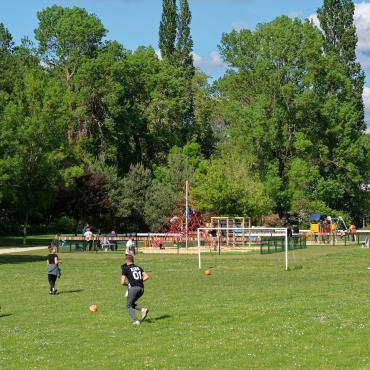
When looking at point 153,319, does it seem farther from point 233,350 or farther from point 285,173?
point 285,173

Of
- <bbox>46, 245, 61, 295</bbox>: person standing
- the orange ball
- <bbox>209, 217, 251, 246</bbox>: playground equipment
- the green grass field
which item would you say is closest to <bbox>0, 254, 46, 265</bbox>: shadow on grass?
the green grass field

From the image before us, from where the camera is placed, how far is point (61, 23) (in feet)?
265

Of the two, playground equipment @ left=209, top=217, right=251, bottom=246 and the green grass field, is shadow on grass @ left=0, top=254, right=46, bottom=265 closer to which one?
the green grass field

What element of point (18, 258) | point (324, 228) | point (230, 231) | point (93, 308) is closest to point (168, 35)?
point (324, 228)

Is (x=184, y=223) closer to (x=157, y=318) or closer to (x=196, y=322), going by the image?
(x=157, y=318)

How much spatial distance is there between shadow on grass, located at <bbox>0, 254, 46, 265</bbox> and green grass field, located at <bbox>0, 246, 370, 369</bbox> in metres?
9.83

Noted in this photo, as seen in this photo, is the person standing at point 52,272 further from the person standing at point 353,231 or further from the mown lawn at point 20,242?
the person standing at point 353,231

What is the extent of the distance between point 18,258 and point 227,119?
124 feet

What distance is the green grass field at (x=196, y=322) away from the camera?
571 inches

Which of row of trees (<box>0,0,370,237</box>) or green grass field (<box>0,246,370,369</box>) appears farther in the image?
row of trees (<box>0,0,370,237</box>)

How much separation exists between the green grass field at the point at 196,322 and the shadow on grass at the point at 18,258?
32.3 feet

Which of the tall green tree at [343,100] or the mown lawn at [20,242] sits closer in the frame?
the mown lawn at [20,242]

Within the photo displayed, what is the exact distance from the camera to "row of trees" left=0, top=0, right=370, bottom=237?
6819cm

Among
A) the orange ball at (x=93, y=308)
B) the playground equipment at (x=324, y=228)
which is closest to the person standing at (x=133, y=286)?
the orange ball at (x=93, y=308)
